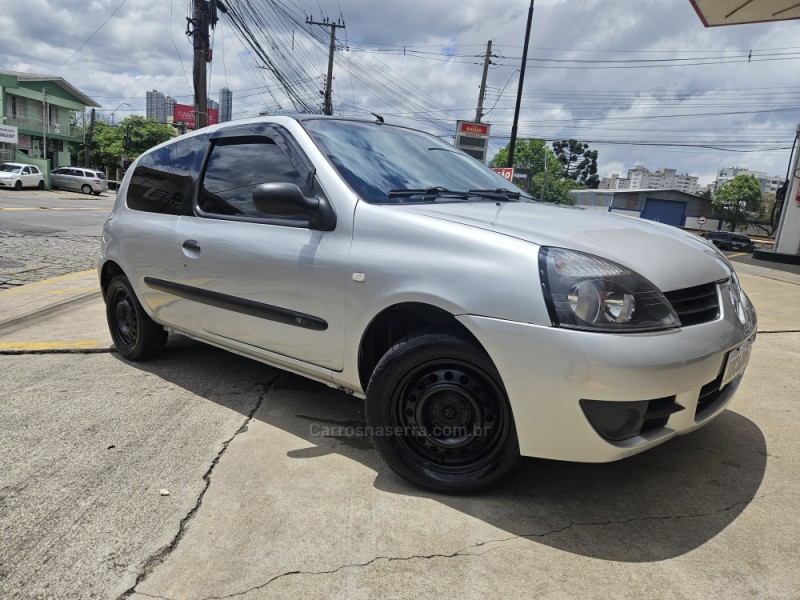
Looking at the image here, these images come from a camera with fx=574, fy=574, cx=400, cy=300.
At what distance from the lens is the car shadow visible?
2.17 metres

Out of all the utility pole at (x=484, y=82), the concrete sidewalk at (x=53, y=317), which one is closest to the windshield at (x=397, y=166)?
the concrete sidewalk at (x=53, y=317)

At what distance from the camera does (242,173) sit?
323cm

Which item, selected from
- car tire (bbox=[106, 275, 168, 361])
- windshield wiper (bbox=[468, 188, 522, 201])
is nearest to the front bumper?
windshield wiper (bbox=[468, 188, 522, 201])

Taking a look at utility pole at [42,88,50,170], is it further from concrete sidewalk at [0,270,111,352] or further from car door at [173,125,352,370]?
car door at [173,125,352,370]

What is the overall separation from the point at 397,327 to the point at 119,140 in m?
63.0

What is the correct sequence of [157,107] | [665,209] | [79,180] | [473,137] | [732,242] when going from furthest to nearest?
1. [157,107]
2. [665,209]
3. [79,180]
4. [732,242]
5. [473,137]

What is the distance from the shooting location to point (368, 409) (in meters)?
2.51

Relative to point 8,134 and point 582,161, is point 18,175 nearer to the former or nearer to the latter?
point 8,134

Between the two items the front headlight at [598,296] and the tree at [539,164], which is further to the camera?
the tree at [539,164]

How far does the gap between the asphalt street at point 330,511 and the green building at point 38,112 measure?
42.3 meters

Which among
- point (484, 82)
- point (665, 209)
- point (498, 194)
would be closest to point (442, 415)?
point (498, 194)

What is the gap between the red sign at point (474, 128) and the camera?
19219 mm

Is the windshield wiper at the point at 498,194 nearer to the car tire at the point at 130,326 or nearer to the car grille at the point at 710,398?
the car grille at the point at 710,398

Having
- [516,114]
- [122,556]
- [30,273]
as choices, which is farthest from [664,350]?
[516,114]
